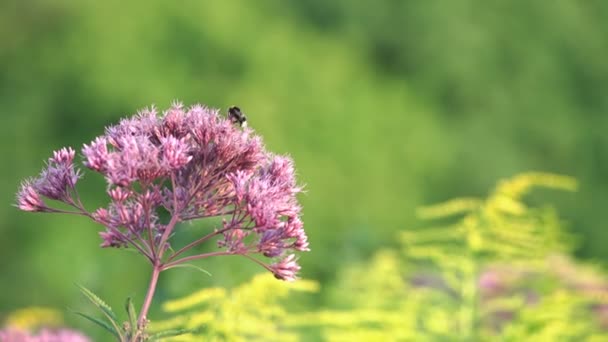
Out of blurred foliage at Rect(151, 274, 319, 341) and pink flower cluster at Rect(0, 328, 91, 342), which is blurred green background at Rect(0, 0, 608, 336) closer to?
blurred foliage at Rect(151, 274, 319, 341)

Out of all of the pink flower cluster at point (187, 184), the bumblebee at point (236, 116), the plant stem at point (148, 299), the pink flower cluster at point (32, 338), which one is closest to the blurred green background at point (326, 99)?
the pink flower cluster at point (32, 338)

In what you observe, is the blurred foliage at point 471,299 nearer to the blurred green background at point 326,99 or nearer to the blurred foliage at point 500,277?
the blurred foliage at point 500,277

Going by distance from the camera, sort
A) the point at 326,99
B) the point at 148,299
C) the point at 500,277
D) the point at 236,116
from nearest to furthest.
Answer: the point at 148,299 → the point at 236,116 → the point at 500,277 → the point at 326,99

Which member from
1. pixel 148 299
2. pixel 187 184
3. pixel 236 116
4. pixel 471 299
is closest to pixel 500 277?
pixel 471 299

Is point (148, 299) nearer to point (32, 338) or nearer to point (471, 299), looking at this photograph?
point (32, 338)

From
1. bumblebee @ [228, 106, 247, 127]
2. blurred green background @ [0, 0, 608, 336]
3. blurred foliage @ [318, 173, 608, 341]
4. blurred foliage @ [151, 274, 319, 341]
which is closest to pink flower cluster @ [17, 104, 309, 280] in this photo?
bumblebee @ [228, 106, 247, 127]
